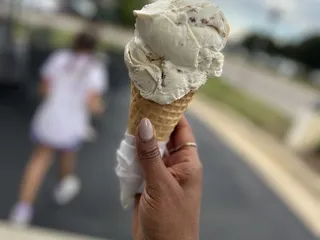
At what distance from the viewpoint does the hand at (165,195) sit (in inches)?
58.6

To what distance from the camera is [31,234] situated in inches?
146

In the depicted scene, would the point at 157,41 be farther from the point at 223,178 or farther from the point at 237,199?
the point at 223,178

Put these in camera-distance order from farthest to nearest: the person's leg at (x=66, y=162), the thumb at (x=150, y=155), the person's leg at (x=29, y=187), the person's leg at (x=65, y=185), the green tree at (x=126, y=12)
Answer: the green tree at (x=126, y=12)
the person's leg at (x=65, y=185)
the person's leg at (x=66, y=162)
the person's leg at (x=29, y=187)
the thumb at (x=150, y=155)

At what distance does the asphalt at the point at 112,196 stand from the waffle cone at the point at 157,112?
2.46 meters

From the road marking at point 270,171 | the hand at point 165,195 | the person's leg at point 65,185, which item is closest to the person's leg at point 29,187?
the person's leg at point 65,185

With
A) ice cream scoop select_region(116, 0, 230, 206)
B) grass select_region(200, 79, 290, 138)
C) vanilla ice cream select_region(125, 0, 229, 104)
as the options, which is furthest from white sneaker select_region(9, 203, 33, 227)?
grass select_region(200, 79, 290, 138)

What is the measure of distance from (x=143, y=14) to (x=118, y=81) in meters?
7.22

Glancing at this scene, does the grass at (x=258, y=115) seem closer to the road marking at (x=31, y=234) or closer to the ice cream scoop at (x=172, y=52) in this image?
the road marking at (x=31, y=234)

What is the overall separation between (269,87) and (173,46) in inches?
838

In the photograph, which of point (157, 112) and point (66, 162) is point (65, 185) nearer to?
point (66, 162)

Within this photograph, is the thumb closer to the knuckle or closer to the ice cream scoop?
the knuckle

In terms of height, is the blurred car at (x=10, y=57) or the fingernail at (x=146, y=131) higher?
the fingernail at (x=146, y=131)

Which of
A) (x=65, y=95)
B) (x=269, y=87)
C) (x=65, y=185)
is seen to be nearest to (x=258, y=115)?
(x=65, y=185)

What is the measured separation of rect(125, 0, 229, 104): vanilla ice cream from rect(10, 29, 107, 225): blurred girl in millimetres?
2239
